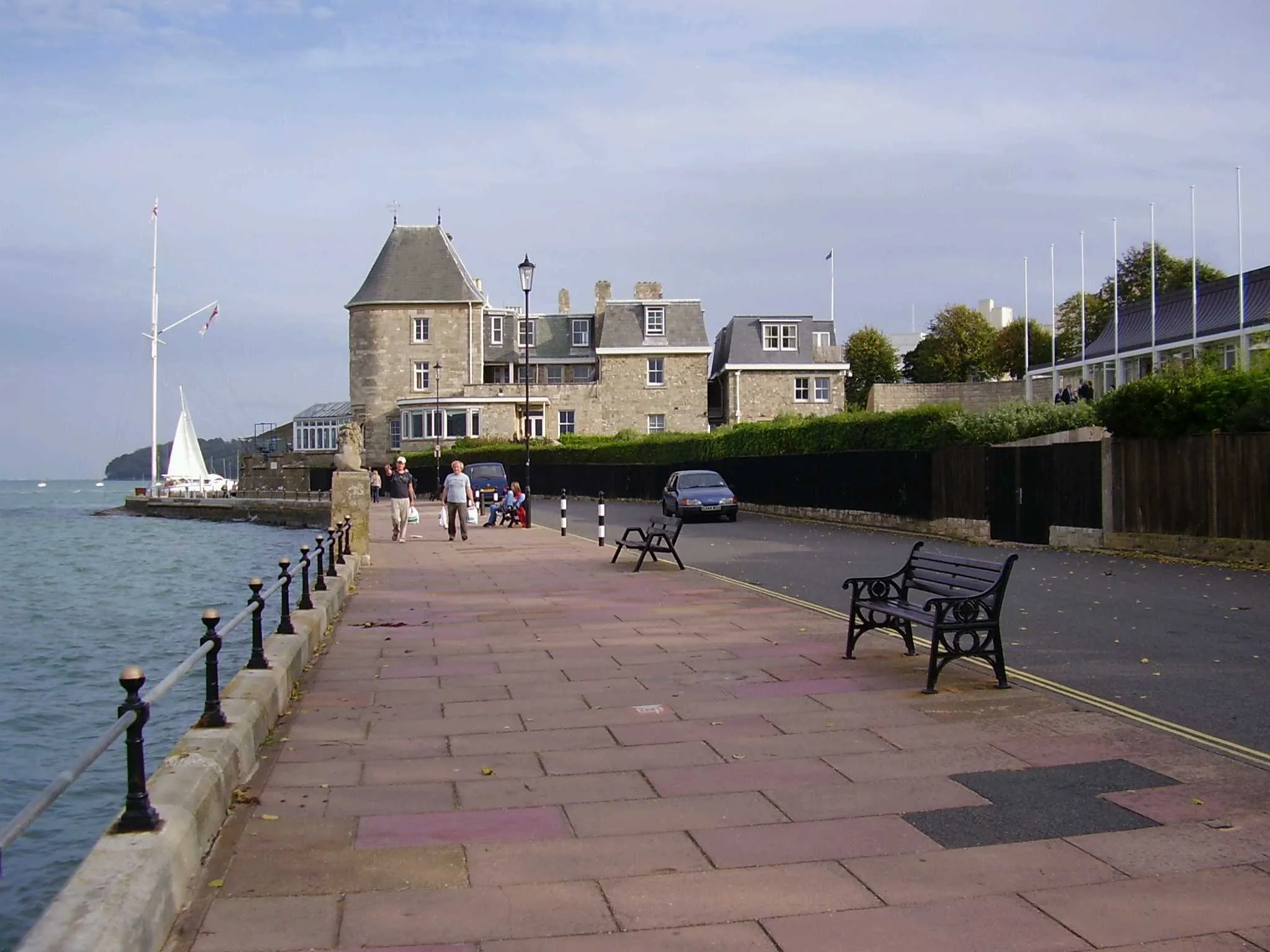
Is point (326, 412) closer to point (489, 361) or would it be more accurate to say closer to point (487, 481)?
point (489, 361)

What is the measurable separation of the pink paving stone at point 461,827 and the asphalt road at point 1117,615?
418 cm

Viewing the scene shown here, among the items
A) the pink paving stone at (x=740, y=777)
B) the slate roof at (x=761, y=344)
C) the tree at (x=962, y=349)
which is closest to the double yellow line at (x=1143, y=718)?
the pink paving stone at (x=740, y=777)

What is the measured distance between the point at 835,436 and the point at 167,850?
30.1 metres

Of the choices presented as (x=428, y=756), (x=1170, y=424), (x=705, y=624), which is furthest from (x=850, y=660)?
(x=1170, y=424)

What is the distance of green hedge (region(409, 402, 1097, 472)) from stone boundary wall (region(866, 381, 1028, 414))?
6.72 m

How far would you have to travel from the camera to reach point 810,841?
5543mm

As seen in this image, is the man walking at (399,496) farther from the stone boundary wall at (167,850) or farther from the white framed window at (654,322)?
the white framed window at (654,322)

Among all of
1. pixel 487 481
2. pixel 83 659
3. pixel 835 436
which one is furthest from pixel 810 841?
pixel 487 481

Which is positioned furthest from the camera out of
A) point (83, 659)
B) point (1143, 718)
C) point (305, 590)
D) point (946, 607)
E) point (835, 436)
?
point (835, 436)

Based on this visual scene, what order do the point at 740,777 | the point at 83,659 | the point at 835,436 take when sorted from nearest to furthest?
the point at 740,777 → the point at 83,659 → the point at 835,436

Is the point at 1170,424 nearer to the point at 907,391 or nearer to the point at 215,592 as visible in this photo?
the point at 215,592

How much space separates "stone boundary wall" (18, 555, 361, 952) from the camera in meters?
3.94

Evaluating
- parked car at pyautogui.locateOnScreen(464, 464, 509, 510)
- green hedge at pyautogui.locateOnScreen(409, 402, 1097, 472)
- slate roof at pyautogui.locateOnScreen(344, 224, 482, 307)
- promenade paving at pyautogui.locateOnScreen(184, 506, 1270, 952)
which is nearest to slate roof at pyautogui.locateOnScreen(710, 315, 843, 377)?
green hedge at pyautogui.locateOnScreen(409, 402, 1097, 472)

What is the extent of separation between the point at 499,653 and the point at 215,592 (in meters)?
19.1
